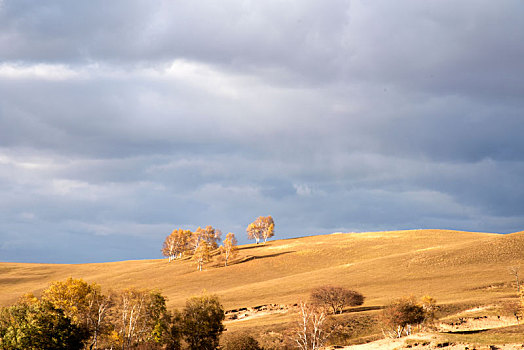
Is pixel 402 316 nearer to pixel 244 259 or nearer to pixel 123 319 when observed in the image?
pixel 123 319

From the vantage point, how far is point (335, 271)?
11750cm

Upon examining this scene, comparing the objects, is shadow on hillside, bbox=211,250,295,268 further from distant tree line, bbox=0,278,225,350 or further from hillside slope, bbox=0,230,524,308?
distant tree line, bbox=0,278,225,350

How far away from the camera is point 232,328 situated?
7438 cm

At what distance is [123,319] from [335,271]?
68.5 metres

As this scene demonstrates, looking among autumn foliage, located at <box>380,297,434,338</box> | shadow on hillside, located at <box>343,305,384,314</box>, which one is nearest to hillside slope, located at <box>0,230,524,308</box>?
shadow on hillside, located at <box>343,305,384,314</box>

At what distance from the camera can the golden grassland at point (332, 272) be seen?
91.6 metres

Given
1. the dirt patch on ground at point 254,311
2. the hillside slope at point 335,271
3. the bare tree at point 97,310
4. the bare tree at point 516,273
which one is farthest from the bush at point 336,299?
the bare tree at point 97,310

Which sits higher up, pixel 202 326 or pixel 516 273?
pixel 202 326

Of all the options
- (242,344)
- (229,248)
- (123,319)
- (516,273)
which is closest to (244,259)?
(229,248)

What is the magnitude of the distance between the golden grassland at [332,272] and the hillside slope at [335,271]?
0.65 feet

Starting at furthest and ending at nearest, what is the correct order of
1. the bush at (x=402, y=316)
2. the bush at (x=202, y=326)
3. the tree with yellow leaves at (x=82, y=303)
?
the bush at (x=402, y=316)
the bush at (x=202, y=326)
the tree with yellow leaves at (x=82, y=303)

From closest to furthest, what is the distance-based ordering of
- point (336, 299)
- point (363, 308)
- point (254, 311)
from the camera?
1. point (363, 308)
2. point (336, 299)
3. point (254, 311)

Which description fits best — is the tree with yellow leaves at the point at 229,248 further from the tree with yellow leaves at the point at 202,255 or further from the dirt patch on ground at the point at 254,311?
the dirt patch on ground at the point at 254,311

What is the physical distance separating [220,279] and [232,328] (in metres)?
53.2
